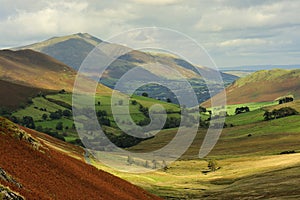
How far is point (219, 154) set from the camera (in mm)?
196375

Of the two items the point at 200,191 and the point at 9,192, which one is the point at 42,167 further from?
the point at 200,191

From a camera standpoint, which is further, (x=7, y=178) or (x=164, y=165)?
(x=164, y=165)

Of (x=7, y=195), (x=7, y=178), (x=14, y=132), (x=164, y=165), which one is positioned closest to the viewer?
(x=7, y=195)

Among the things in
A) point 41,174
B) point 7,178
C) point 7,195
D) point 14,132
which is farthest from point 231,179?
point 7,195

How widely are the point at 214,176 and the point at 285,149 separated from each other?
219ft

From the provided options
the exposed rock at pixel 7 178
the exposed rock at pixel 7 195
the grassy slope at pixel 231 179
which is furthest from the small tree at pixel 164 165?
the exposed rock at pixel 7 195

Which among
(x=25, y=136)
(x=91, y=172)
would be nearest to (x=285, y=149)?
(x=91, y=172)

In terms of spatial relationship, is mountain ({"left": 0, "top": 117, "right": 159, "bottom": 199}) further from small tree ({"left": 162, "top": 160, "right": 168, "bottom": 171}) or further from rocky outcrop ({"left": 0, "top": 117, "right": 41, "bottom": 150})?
small tree ({"left": 162, "top": 160, "right": 168, "bottom": 171})

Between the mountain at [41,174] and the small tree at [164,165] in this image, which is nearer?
the mountain at [41,174]

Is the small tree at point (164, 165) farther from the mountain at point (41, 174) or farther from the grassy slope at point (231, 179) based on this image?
the mountain at point (41, 174)

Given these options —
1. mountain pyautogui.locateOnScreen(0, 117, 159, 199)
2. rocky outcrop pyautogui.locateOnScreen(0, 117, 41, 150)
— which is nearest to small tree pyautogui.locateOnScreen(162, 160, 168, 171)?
mountain pyautogui.locateOnScreen(0, 117, 159, 199)

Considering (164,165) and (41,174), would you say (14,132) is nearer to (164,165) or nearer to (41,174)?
(41,174)

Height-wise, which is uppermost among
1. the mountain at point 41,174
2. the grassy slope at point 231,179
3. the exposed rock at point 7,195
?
the exposed rock at point 7,195

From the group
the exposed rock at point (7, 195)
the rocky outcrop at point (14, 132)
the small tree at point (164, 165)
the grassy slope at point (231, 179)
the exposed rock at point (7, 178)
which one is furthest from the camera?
the small tree at point (164, 165)
